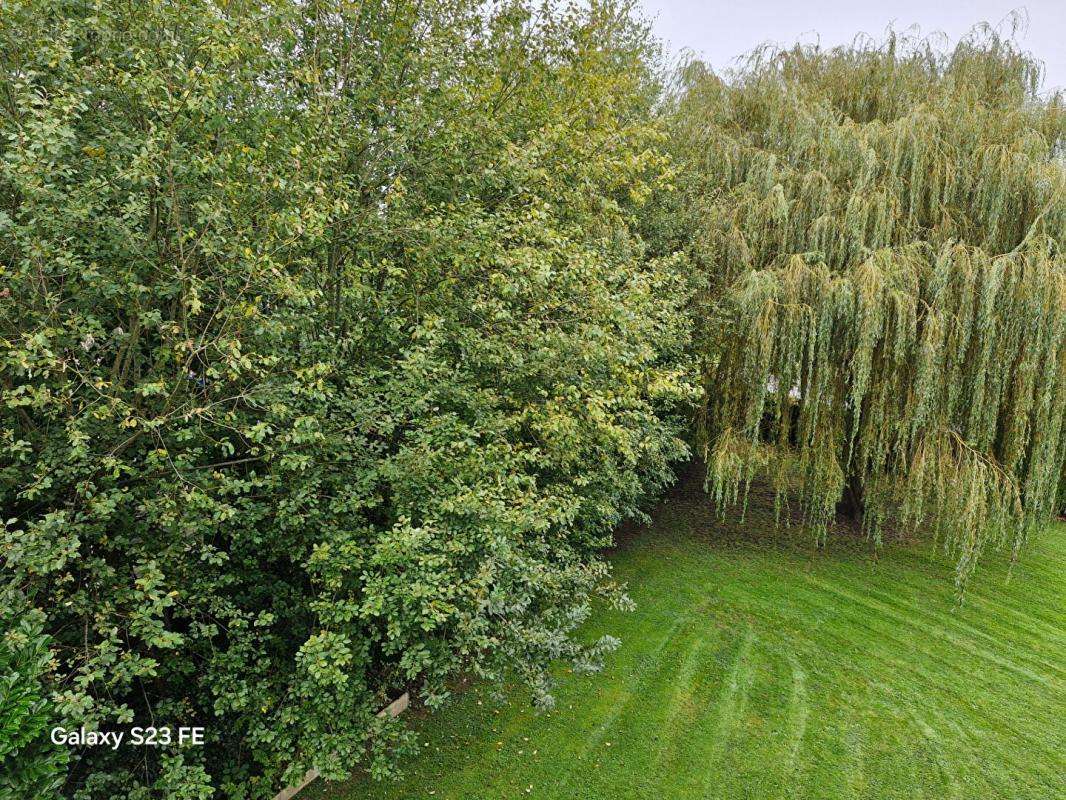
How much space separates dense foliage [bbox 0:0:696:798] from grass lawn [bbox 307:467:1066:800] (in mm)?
1657

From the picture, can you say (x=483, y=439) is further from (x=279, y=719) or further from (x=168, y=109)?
(x=168, y=109)

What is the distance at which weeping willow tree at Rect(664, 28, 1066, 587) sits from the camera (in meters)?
8.04

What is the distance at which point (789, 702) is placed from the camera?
22.4 ft

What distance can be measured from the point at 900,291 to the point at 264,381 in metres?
8.18

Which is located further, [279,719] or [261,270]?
[279,719]

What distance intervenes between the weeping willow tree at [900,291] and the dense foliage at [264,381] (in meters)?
3.58

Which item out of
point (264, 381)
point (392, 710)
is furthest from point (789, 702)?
point (264, 381)

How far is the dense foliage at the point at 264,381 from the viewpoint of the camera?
3379 millimetres

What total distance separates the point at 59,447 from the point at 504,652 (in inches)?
131

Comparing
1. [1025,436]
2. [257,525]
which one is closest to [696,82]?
[1025,436]

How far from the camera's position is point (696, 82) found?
12031 millimetres

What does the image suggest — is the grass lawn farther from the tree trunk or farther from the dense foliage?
the dense foliage

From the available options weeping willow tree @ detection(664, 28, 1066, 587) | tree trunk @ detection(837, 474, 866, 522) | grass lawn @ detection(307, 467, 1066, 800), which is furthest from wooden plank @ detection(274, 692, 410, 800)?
tree trunk @ detection(837, 474, 866, 522)

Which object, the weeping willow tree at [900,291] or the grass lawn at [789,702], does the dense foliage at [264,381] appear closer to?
the grass lawn at [789,702]
